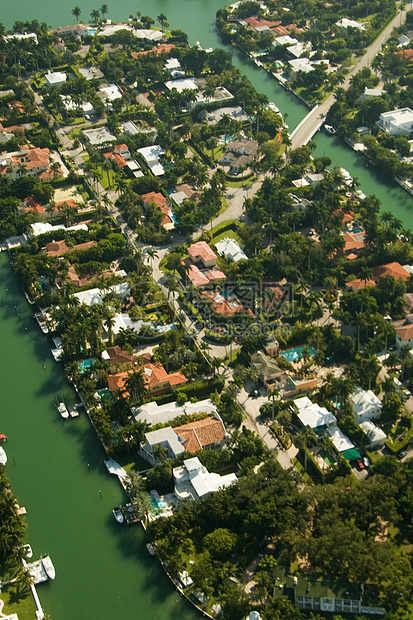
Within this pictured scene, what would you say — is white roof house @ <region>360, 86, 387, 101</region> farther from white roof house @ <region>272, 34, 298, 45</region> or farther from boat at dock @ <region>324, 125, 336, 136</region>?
white roof house @ <region>272, 34, 298, 45</region>

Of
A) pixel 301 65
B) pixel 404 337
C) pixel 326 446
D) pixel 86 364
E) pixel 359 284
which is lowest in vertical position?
pixel 326 446

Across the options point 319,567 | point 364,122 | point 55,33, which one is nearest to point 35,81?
point 55,33

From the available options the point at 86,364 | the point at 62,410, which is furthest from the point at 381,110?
the point at 62,410

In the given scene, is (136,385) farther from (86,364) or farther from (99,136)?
(99,136)

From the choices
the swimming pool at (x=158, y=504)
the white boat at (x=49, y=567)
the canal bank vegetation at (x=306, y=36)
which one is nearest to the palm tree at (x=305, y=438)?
the swimming pool at (x=158, y=504)

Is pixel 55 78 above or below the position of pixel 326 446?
above

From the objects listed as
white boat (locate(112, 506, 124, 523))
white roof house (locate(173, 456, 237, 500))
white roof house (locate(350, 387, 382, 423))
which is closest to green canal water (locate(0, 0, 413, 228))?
white roof house (locate(350, 387, 382, 423))
